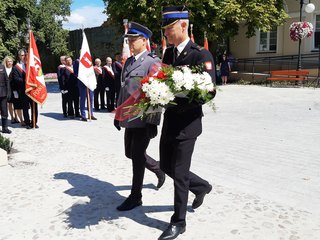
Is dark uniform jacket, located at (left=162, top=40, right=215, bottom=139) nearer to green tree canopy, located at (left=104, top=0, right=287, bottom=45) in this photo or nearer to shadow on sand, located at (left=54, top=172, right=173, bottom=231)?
shadow on sand, located at (left=54, top=172, right=173, bottom=231)

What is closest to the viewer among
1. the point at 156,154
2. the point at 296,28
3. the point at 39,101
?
the point at 156,154

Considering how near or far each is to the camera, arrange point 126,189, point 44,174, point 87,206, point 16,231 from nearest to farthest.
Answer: point 16,231 < point 87,206 < point 126,189 < point 44,174

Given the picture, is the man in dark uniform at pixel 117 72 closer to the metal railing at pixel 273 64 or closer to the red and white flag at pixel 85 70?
the red and white flag at pixel 85 70

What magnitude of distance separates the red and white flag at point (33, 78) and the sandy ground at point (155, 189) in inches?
43.8

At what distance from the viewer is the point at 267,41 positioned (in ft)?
79.9

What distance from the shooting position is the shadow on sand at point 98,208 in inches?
158

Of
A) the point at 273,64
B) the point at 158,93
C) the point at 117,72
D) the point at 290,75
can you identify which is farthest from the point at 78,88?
the point at 273,64

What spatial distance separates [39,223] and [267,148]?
4487 millimetres

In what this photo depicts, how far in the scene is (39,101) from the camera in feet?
32.6

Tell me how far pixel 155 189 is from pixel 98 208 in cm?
86

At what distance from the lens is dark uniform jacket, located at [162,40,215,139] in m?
3.48

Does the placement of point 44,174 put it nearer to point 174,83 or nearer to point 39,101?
point 174,83

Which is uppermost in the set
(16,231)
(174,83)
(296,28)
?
(296,28)

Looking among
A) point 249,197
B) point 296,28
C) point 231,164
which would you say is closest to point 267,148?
point 231,164
